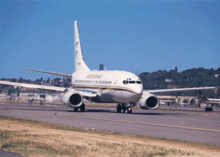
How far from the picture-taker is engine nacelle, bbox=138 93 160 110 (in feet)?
117

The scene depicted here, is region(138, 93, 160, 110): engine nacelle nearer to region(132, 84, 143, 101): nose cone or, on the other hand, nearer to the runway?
region(132, 84, 143, 101): nose cone

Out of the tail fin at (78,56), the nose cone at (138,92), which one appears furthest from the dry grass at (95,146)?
the tail fin at (78,56)

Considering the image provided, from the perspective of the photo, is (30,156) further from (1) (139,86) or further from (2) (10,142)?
(1) (139,86)

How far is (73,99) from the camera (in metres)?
38.9

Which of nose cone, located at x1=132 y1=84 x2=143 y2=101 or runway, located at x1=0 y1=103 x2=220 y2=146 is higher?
nose cone, located at x1=132 y1=84 x2=143 y2=101

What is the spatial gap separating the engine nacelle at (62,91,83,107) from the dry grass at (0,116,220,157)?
65.5ft

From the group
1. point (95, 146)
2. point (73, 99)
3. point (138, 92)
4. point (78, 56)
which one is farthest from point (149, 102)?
point (95, 146)

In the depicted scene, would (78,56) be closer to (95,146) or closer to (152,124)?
(152,124)

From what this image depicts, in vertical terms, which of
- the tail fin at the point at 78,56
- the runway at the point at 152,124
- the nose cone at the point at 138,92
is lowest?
the runway at the point at 152,124

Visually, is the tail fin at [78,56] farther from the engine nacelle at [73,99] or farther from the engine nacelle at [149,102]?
the engine nacelle at [149,102]

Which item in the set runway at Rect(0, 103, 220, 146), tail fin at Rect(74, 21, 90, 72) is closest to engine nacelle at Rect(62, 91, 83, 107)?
runway at Rect(0, 103, 220, 146)

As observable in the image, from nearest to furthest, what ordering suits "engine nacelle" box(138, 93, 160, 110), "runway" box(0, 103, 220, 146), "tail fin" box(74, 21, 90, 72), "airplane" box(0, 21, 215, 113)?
"runway" box(0, 103, 220, 146)
"airplane" box(0, 21, 215, 113)
"engine nacelle" box(138, 93, 160, 110)
"tail fin" box(74, 21, 90, 72)

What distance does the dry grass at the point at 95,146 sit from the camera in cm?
1153

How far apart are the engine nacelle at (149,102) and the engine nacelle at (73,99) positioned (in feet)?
22.8
